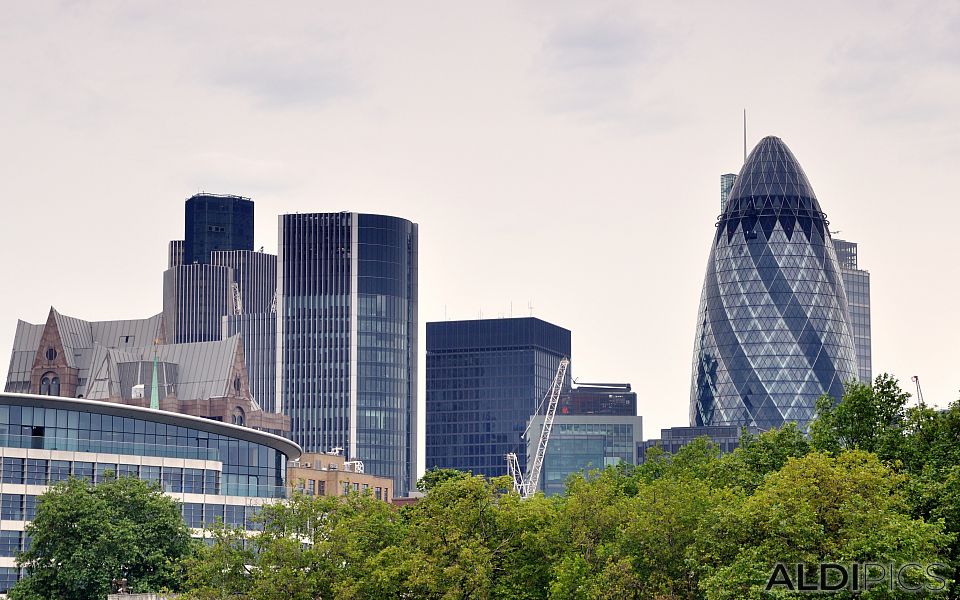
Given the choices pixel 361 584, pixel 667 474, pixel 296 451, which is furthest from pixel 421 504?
pixel 296 451

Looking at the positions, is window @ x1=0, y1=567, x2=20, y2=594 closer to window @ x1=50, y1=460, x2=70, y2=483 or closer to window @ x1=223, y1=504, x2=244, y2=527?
window @ x1=50, y1=460, x2=70, y2=483

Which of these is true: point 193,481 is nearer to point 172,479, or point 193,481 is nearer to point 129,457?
point 172,479

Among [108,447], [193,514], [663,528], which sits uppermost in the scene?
[108,447]

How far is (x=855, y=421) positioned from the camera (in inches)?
3836

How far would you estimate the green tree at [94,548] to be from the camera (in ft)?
383

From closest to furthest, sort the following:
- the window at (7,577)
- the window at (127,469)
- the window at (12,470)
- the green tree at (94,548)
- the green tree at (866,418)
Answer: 1. the green tree at (866,418)
2. the green tree at (94,548)
3. the window at (7,577)
4. the window at (12,470)
5. the window at (127,469)

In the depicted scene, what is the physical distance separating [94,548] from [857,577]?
6041 centimetres

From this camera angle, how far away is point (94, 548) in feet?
384

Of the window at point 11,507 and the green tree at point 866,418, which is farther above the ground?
the green tree at point 866,418

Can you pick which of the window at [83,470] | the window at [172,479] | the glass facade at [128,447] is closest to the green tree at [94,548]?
the glass facade at [128,447]

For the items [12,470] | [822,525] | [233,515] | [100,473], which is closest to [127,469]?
[100,473]

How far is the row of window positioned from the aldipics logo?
6486 centimetres

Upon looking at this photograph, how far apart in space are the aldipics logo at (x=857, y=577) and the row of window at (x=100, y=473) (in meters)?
64.9

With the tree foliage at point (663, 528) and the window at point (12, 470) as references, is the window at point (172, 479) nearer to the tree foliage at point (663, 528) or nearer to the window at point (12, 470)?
the window at point (12, 470)
